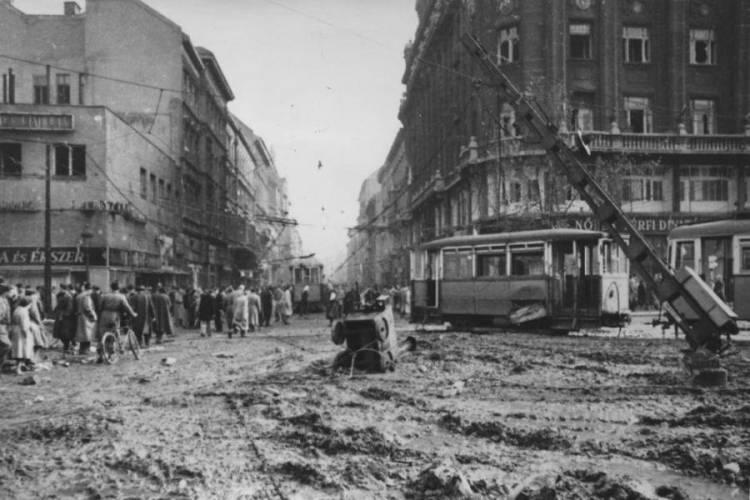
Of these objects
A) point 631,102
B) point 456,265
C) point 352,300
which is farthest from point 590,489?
point 631,102

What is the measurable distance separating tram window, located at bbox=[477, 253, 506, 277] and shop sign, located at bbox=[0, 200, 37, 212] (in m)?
20.1

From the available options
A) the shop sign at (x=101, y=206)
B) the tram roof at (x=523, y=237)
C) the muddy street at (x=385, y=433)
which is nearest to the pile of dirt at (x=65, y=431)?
the muddy street at (x=385, y=433)

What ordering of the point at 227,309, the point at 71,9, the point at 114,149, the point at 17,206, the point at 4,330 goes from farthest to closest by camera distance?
the point at 71,9 → the point at 114,149 → the point at 17,206 → the point at 227,309 → the point at 4,330

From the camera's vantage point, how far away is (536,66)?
3406 centimetres

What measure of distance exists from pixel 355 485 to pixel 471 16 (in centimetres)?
3547

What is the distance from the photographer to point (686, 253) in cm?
2062

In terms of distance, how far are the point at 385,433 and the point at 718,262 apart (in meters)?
15.9

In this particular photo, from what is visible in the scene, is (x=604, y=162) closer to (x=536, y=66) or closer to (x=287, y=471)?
(x=536, y=66)

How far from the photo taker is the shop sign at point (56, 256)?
95.5 ft

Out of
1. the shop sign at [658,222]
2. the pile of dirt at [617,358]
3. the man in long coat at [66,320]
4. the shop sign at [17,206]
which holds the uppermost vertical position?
the shop sign at [17,206]

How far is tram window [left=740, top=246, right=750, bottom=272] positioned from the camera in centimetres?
1894

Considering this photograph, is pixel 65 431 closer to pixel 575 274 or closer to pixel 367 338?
pixel 367 338

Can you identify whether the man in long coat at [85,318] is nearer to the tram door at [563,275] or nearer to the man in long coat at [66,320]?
the man in long coat at [66,320]

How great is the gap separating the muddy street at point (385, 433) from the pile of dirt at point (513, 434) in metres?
0.02
